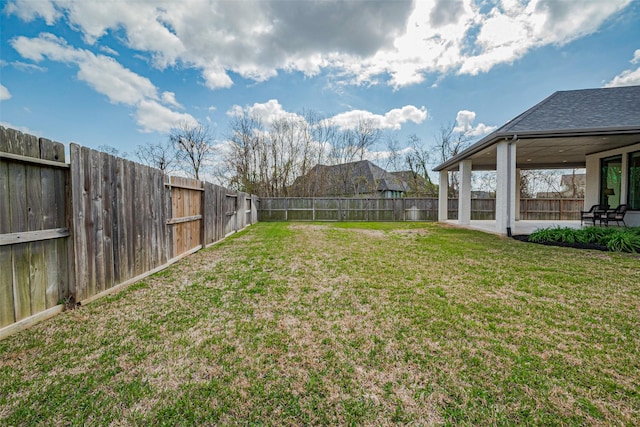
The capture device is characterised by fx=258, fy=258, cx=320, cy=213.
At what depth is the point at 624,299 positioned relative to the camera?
2.80 metres

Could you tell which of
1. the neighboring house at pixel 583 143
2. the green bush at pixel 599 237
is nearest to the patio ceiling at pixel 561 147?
the neighboring house at pixel 583 143

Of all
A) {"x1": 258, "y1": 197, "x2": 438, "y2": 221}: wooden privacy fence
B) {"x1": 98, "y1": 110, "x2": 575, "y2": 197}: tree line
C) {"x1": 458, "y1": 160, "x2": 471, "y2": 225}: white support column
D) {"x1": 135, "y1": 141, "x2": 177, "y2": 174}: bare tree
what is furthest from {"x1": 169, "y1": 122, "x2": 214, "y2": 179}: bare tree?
{"x1": 458, "y1": 160, "x2": 471, "y2": 225}: white support column

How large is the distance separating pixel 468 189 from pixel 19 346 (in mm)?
11687

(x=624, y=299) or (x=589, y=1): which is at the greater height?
(x=589, y=1)

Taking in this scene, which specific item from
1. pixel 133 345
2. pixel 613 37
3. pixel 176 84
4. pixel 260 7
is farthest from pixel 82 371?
pixel 613 37

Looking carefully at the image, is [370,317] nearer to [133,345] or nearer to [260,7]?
[133,345]

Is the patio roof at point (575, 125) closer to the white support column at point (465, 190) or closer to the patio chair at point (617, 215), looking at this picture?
the white support column at point (465, 190)

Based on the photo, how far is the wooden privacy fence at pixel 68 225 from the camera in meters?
1.99

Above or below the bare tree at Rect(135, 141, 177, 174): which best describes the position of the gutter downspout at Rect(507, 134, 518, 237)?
below

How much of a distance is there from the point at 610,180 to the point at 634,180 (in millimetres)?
1098

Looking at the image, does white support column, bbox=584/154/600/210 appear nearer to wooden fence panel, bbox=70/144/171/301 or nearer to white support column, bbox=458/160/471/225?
white support column, bbox=458/160/471/225

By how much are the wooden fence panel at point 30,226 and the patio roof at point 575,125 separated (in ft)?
28.9

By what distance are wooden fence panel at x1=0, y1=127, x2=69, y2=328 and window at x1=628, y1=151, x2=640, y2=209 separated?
13.1 m

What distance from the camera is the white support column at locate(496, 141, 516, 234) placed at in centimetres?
712
